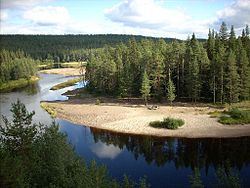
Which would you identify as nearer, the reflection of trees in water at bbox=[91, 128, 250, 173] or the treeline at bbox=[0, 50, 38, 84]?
the reflection of trees in water at bbox=[91, 128, 250, 173]

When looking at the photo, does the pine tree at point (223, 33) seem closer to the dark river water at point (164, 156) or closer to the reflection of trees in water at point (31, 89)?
the dark river water at point (164, 156)

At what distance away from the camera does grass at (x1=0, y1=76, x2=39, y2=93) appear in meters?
123

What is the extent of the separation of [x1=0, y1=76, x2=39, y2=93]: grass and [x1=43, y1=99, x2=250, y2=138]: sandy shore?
4265cm

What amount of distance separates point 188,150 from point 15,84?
319 ft

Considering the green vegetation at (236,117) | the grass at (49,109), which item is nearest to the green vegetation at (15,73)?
the grass at (49,109)

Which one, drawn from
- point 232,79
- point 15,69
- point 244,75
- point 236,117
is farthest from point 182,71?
point 15,69

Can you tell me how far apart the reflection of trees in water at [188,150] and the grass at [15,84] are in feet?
240

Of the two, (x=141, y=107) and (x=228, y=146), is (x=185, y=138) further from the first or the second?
(x=141, y=107)

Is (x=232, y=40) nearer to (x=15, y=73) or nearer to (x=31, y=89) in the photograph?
(x=31, y=89)

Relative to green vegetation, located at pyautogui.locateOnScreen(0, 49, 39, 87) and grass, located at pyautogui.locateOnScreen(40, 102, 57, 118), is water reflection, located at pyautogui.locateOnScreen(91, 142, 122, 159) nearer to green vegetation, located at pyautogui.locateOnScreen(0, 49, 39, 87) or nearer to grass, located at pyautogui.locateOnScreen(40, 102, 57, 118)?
grass, located at pyautogui.locateOnScreen(40, 102, 57, 118)

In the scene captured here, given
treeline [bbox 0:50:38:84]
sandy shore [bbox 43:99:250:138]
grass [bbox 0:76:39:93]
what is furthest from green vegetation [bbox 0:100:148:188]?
treeline [bbox 0:50:38:84]

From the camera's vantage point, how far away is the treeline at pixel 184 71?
2940 inches

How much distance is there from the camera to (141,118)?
6700cm

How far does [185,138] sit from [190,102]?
2552cm
